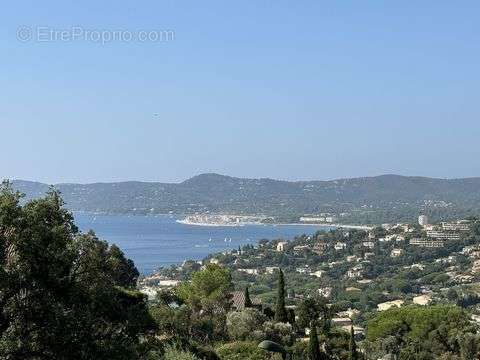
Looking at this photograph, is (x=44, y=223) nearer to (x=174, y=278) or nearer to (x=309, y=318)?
(x=309, y=318)

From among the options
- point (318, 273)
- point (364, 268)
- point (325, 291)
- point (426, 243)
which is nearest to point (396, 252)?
point (426, 243)

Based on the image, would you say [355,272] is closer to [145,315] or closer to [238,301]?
[238,301]

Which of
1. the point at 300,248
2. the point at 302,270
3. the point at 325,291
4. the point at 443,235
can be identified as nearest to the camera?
the point at 325,291

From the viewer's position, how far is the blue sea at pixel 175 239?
10619 cm

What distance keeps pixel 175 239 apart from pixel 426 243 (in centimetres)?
5732

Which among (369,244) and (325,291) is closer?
(325,291)

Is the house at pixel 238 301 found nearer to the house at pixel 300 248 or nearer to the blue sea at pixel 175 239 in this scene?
the blue sea at pixel 175 239

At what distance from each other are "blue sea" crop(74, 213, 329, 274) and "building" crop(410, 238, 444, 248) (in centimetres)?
3254

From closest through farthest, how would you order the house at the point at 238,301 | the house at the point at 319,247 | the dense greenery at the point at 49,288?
the dense greenery at the point at 49,288 < the house at the point at 238,301 < the house at the point at 319,247

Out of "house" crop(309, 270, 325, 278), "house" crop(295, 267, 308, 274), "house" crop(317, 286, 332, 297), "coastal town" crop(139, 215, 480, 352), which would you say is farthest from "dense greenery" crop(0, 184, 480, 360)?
"house" crop(295, 267, 308, 274)

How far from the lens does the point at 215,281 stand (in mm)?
26891

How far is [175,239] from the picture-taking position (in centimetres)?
14012

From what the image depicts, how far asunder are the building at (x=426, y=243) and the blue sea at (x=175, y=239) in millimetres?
32537

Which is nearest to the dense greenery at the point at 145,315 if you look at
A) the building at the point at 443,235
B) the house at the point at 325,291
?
the house at the point at 325,291
